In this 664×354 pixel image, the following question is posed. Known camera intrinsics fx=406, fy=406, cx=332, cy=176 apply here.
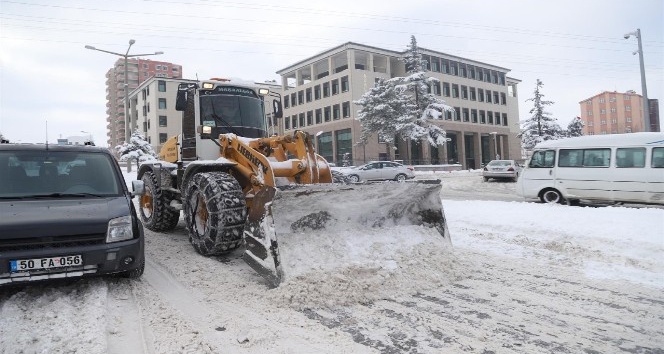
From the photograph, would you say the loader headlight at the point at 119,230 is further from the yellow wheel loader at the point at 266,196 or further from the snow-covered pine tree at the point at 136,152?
the snow-covered pine tree at the point at 136,152

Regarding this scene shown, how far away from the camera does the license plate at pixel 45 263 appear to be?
3.77 metres

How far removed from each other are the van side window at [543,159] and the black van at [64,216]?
1147 cm

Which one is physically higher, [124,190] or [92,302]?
[124,190]

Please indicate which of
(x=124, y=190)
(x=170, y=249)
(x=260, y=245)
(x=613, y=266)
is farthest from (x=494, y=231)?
(x=124, y=190)

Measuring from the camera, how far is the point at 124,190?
507 centimetres

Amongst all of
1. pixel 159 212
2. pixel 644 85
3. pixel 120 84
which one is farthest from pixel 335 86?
pixel 120 84

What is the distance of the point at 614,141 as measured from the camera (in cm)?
1142

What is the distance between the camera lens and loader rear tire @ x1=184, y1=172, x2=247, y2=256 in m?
5.21

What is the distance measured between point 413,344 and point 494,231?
534cm

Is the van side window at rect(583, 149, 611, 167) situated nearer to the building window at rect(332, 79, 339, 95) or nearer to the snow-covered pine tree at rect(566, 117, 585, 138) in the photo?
the building window at rect(332, 79, 339, 95)

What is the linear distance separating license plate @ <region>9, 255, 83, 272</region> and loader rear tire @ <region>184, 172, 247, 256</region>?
5.28 ft

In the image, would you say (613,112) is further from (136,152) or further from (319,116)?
(136,152)

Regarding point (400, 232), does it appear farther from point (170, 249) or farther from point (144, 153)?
point (144, 153)

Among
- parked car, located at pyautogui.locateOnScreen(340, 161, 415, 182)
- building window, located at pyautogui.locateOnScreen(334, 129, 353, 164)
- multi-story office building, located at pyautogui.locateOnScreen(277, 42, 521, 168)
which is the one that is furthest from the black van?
building window, located at pyautogui.locateOnScreen(334, 129, 353, 164)
